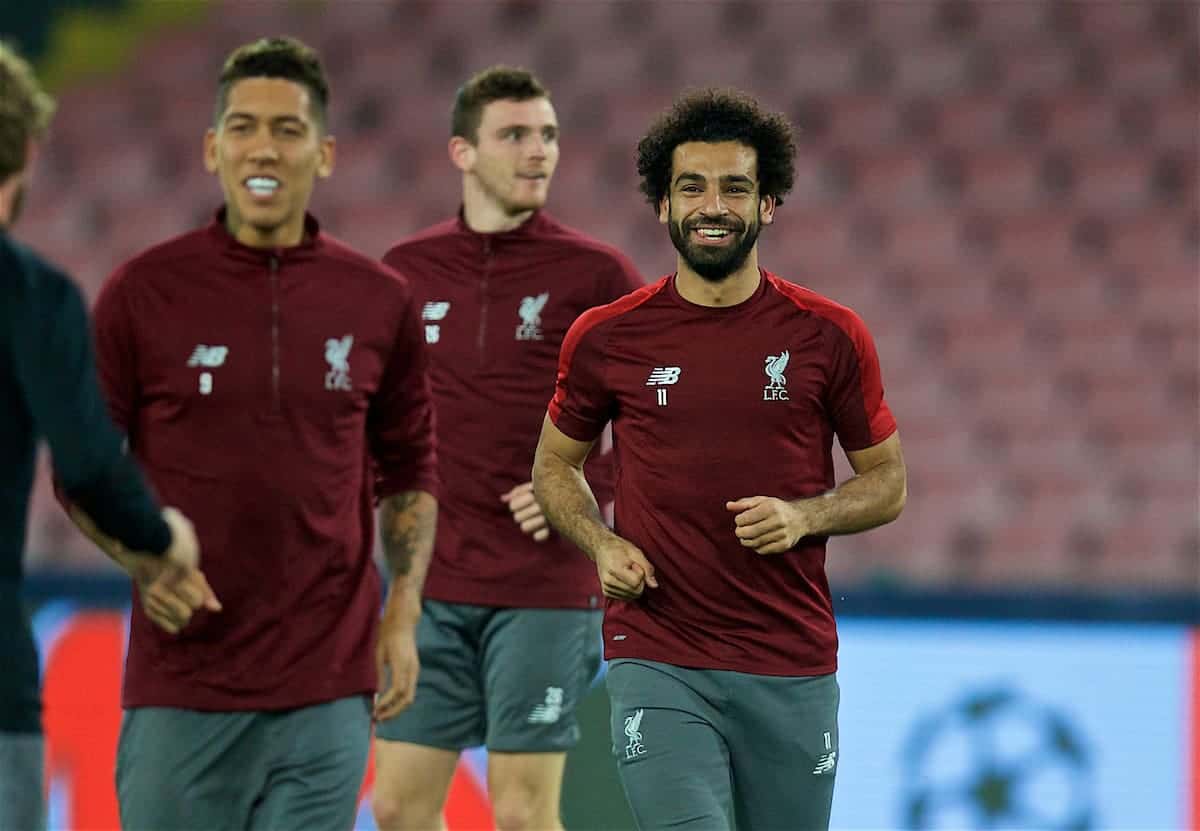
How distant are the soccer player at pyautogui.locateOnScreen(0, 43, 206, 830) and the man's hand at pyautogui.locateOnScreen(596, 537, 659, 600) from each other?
49.3 inches

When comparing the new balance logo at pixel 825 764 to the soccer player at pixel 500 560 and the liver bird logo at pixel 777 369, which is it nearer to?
the liver bird logo at pixel 777 369

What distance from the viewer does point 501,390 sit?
18.3 feet

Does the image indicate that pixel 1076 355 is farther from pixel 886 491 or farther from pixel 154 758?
pixel 154 758

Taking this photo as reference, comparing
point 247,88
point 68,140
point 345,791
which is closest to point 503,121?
point 247,88

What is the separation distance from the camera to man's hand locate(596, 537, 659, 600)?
427 cm

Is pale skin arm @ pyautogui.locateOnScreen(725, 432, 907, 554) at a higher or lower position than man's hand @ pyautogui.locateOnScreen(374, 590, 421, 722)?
higher

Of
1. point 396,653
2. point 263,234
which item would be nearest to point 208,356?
point 263,234

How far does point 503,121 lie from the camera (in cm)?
579

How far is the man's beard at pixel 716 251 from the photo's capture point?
4.40 meters

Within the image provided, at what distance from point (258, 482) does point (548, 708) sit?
1.72 meters

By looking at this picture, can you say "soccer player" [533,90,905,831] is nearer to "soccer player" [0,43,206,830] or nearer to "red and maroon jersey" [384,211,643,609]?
"red and maroon jersey" [384,211,643,609]

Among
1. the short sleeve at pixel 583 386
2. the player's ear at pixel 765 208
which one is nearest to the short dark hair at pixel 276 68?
the short sleeve at pixel 583 386

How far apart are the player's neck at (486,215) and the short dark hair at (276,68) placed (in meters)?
1.43

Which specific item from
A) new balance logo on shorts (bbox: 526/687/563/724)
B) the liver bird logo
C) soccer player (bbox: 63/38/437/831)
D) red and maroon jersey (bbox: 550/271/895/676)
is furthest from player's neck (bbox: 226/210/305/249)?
new balance logo on shorts (bbox: 526/687/563/724)
